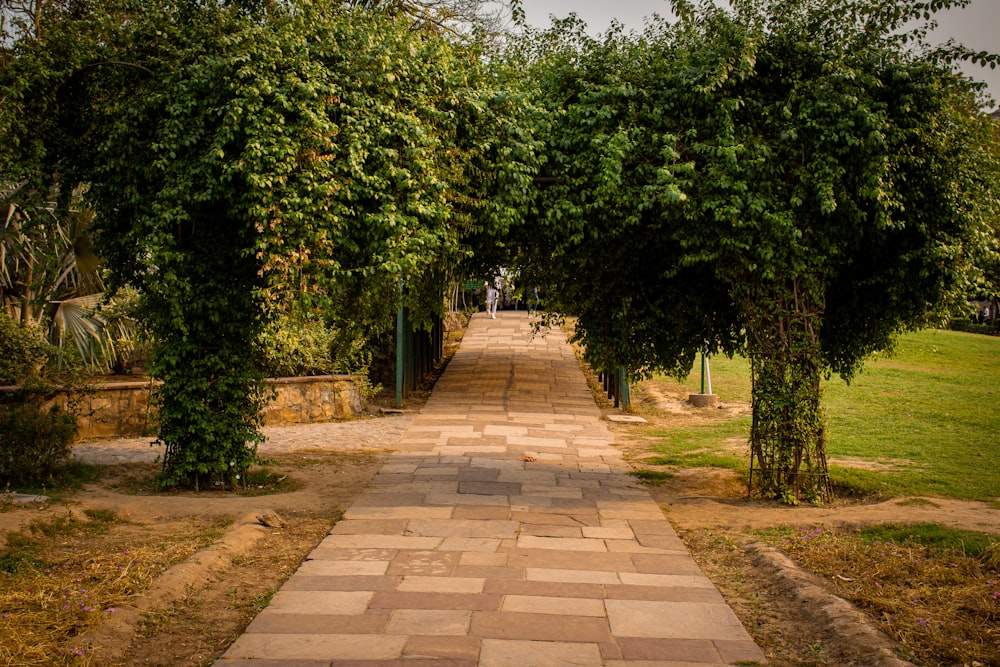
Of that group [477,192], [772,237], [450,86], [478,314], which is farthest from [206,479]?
[478,314]

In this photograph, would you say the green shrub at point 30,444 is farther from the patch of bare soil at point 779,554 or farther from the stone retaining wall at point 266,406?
the patch of bare soil at point 779,554

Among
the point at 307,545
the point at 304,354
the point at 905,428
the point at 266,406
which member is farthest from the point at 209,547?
the point at 905,428

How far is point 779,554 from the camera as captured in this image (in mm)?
5703

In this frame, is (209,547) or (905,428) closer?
(209,547)

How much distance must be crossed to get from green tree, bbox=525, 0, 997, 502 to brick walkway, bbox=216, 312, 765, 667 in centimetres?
204

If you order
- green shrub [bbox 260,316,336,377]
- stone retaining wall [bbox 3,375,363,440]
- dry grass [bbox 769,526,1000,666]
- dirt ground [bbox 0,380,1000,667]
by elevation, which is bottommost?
dirt ground [bbox 0,380,1000,667]

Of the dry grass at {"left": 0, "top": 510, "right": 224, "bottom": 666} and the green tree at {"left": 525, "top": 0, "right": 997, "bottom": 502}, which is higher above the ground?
the green tree at {"left": 525, "top": 0, "right": 997, "bottom": 502}

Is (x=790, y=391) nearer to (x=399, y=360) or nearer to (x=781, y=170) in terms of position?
(x=781, y=170)

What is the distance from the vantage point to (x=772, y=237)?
6.98m

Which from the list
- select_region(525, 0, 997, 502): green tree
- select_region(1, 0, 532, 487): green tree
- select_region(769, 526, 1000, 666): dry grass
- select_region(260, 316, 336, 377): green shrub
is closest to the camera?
select_region(769, 526, 1000, 666): dry grass

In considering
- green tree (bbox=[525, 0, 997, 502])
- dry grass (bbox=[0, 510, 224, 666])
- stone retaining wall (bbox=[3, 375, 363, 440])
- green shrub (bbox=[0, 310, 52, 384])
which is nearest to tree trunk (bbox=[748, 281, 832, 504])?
green tree (bbox=[525, 0, 997, 502])

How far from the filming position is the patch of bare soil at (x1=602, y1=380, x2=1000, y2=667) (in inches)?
163

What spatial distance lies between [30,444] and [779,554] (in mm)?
6277

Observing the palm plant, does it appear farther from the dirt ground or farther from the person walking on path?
the person walking on path
